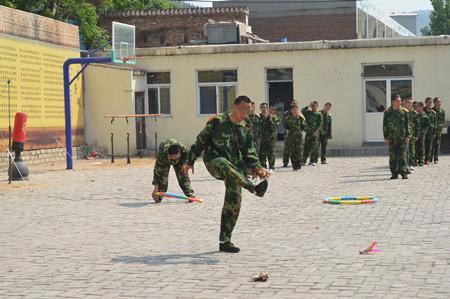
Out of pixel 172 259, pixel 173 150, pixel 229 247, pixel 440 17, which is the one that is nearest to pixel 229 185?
pixel 229 247

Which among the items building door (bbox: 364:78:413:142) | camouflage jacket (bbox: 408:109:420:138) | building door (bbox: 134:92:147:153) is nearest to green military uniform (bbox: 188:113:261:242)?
camouflage jacket (bbox: 408:109:420:138)

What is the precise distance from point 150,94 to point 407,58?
1003 centimetres

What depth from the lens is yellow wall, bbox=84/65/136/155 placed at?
119 feet

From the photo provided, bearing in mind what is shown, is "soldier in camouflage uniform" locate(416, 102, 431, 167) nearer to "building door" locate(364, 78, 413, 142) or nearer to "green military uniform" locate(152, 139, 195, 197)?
"building door" locate(364, 78, 413, 142)

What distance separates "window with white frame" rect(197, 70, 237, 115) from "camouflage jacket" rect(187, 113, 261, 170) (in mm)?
25378

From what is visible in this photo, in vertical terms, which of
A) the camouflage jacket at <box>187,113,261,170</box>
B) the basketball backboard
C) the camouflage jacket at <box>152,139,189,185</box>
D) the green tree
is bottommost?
the camouflage jacket at <box>152,139,189,185</box>

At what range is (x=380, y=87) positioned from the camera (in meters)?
36.1

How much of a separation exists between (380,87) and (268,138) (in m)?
10.7

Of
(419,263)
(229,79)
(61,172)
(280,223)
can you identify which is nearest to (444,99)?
(229,79)

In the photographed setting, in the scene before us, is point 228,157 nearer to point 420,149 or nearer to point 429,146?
point 420,149

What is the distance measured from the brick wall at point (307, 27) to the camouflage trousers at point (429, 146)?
2918 centimetres

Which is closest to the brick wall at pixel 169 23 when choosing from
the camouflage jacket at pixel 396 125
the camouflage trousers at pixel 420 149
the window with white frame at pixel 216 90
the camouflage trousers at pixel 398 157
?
the window with white frame at pixel 216 90

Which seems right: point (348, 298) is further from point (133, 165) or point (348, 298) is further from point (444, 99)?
point (444, 99)

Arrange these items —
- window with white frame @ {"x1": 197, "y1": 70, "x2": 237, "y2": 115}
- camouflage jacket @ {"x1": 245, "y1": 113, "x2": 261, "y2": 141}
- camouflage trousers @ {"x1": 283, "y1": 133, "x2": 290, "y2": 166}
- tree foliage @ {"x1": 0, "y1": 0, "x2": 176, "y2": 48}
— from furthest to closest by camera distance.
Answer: tree foliage @ {"x1": 0, "y1": 0, "x2": 176, "y2": 48}
window with white frame @ {"x1": 197, "y1": 70, "x2": 237, "y2": 115}
camouflage trousers @ {"x1": 283, "y1": 133, "x2": 290, "y2": 166}
camouflage jacket @ {"x1": 245, "y1": 113, "x2": 261, "y2": 141}
